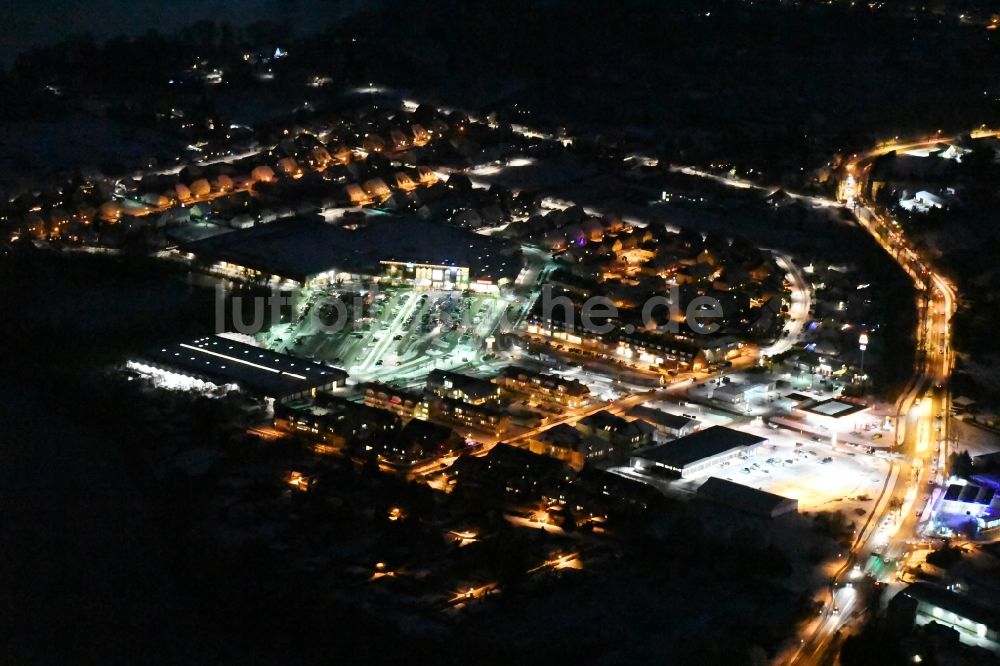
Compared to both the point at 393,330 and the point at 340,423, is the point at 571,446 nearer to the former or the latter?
the point at 340,423

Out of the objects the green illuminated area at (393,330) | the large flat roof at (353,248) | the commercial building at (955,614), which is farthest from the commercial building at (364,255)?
the commercial building at (955,614)

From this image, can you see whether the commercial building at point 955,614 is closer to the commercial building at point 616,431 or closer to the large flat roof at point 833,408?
the commercial building at point 616,431

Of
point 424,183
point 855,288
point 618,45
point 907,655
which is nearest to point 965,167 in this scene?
point 855,288

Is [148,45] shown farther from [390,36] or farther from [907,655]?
[907,655]

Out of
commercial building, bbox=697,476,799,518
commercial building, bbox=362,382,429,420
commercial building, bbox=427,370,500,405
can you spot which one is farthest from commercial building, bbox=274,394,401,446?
commercial building, bbox=697,476,799,518

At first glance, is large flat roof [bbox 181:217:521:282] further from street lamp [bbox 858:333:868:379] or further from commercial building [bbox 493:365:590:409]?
street lamp [bbox 858:333:868:379]

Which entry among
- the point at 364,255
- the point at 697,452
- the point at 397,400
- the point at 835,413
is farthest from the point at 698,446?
the point at 364,255
